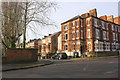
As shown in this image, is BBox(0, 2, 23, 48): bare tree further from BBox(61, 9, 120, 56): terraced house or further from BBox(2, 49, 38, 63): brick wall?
BBox(61, 9, 120, 56): terraced house

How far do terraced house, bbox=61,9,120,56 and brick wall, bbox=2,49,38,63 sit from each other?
17.1 m

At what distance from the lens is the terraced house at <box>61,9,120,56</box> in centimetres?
3247

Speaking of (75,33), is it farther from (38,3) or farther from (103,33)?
(38,3)

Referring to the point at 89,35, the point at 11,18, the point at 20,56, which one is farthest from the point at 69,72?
the point at 89,35

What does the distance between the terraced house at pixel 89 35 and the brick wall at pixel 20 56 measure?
1710cm

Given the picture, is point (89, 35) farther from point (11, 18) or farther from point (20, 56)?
point (20, 56)

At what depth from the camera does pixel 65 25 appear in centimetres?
3938

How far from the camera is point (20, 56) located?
54.8 feet

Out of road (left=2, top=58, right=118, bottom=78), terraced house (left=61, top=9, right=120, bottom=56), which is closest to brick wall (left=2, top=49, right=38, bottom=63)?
road (left=2, top=58, right=118, bottom=78)

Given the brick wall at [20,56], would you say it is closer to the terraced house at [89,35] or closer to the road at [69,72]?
the road at [69,72]

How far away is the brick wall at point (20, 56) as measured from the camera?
1573 cm

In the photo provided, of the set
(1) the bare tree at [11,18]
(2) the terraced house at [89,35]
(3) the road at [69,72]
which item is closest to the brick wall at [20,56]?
(1) the bare tree at [11,18]

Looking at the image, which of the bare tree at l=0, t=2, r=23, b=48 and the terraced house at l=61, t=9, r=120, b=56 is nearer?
the bare tree at l=0, t=2, r=23, b=48

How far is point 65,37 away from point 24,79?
3207 centimetres
